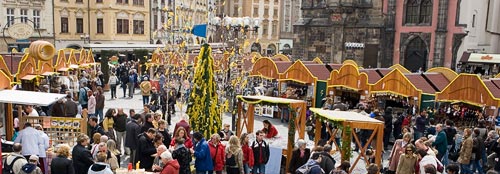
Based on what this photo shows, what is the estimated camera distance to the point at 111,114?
40.1 feet

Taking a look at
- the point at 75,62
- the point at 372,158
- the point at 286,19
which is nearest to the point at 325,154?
the point at 372,158

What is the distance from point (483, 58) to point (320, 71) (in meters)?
14.8

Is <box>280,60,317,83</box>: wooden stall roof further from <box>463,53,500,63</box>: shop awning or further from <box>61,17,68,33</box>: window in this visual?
<box>61,17,68,33</box>: window

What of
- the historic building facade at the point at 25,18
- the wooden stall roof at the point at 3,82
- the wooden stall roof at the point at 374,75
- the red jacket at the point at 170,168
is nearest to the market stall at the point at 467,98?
the wooden stall roof at the point at 374,75

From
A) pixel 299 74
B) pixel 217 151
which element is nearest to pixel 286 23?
pixel 299 74

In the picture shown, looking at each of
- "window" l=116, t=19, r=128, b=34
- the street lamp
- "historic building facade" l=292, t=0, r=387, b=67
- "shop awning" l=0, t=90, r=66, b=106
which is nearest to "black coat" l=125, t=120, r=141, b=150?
"shop awning" l=0, t=90, r=66, b=106

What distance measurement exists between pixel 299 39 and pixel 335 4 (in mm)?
5014

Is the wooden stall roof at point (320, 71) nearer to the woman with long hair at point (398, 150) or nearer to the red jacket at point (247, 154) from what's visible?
the woman with long hair at point (398, 150)

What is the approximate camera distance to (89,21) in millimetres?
44594

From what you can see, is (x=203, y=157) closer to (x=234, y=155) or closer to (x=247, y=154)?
(x=234, y=155)

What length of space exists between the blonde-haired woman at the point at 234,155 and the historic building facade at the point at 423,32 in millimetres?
27357

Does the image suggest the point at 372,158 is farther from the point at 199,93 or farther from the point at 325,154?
the point at 199,93

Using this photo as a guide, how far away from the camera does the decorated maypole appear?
1137 cm

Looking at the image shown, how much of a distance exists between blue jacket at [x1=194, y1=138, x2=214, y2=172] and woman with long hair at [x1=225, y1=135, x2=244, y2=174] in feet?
1.16
